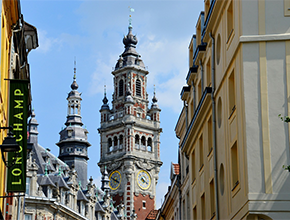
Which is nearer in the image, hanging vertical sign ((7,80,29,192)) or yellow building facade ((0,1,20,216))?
hanging vertical sign ((7,80,29,192))

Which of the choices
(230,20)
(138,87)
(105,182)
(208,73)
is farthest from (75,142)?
(230,20)

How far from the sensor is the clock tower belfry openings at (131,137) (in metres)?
121

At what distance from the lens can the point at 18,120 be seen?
28.4m

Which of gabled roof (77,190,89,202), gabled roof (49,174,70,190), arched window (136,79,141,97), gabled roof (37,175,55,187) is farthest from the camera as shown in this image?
arched window (136,79,141,97)

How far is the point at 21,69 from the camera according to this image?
3750 cm

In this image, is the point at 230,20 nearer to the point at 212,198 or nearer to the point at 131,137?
the point at 212,198

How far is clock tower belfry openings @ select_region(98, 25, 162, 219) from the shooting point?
12069 cm

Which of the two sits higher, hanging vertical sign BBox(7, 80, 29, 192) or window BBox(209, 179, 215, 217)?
hanging vertical sign BBox(7, 80, 29, 192)

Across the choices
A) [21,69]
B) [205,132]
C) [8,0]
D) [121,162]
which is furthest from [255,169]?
[121,162]

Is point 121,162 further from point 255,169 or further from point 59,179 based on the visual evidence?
point 255,169

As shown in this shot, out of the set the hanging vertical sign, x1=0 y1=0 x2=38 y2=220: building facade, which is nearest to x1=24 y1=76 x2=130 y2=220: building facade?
x1=0 y1=0 x2=38 y2=220: building facade

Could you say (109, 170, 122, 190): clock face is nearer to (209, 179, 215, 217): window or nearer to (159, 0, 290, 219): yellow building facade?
(209, 179, 215, 217): window

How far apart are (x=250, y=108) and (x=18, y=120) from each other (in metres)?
10.4

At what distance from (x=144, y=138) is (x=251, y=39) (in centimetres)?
10241
